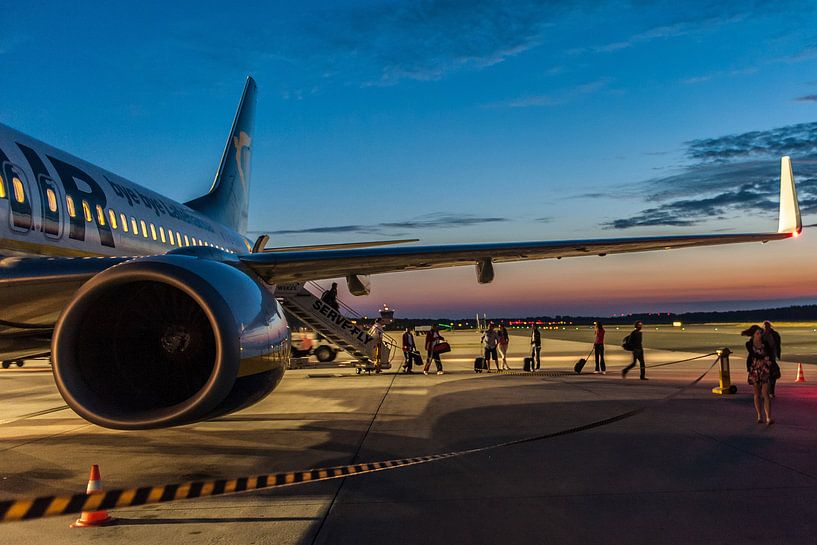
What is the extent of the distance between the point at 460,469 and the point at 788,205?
7.02m

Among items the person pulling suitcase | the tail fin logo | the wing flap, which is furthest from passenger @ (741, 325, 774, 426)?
the tail fin logo

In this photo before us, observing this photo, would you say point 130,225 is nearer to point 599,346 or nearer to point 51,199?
point 51,199

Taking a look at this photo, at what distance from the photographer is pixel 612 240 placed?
9.82 m

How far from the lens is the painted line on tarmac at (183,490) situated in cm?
460

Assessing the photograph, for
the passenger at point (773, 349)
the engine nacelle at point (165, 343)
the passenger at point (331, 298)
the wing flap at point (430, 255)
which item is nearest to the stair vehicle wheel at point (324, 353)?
the passenger at point (331, 298)

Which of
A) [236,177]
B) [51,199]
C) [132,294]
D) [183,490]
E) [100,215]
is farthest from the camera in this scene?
[236,177]

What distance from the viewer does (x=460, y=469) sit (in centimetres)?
709

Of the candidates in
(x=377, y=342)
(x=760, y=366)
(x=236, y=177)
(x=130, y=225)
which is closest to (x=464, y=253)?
(x=760, y=366)

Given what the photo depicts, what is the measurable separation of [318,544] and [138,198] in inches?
289

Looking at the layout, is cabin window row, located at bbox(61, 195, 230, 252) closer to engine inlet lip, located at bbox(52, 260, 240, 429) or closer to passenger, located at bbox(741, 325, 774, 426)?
engine inlet lip, located at bbox(52, 260, 240, 429)

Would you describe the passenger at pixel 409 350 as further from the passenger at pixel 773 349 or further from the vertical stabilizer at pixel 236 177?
the passenger at pixel 773 349

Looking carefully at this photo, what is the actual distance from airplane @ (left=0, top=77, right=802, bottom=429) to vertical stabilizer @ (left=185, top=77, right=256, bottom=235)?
960 centimetres

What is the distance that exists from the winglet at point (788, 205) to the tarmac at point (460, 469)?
2.72 metres

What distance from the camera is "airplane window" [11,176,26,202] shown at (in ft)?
23.4
